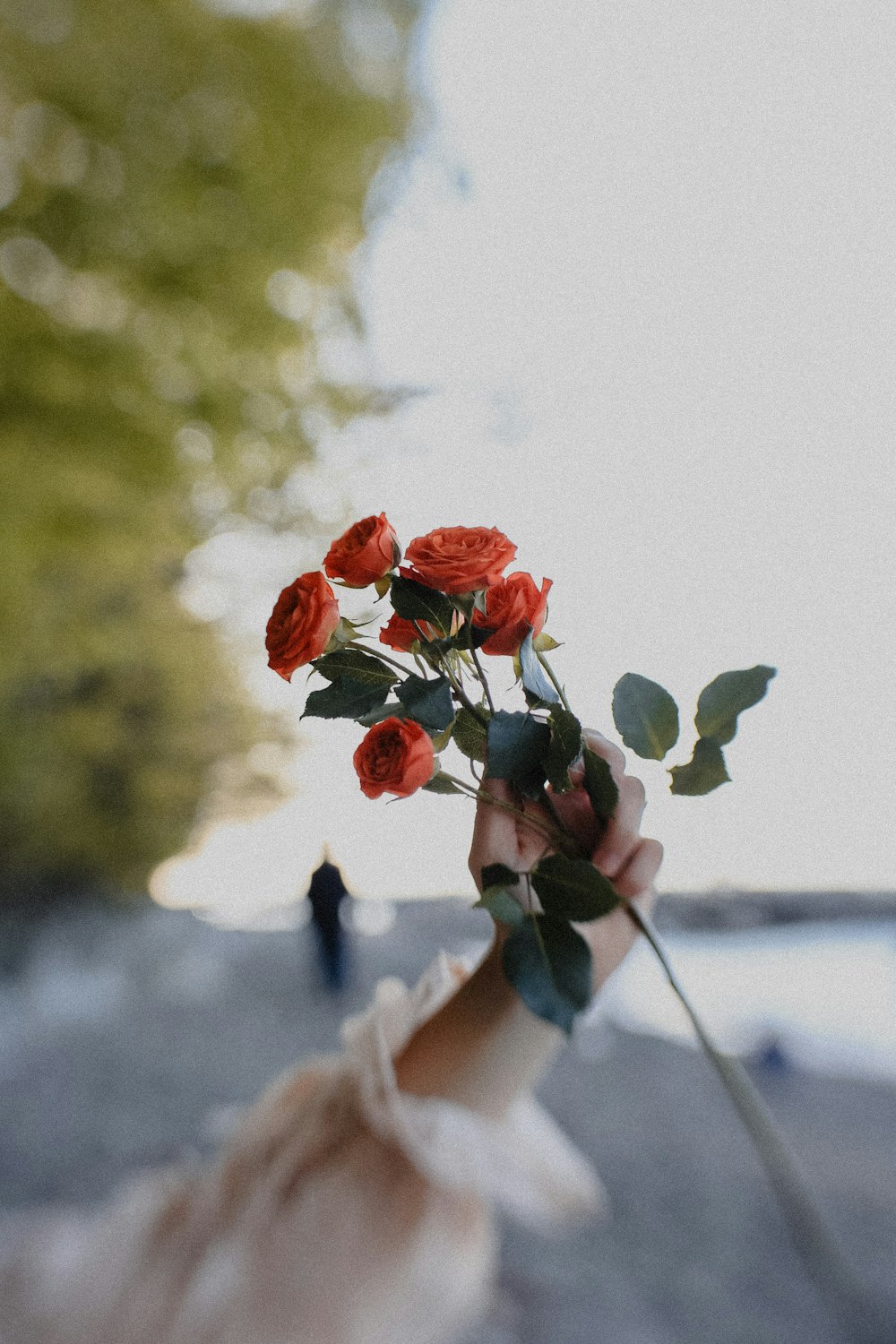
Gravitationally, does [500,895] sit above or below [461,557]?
below

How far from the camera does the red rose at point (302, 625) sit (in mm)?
330

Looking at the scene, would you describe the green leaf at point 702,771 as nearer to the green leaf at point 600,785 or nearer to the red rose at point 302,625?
the green leaf at point 600,785

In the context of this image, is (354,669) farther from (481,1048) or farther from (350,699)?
(481,1048)

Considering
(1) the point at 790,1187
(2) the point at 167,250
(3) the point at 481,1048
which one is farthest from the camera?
(2) the point at 167,250

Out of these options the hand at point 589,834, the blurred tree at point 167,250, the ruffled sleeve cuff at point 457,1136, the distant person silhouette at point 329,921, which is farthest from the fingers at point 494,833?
the distant person silhouette at point 329,921

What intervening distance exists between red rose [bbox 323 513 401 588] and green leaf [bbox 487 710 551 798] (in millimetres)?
70

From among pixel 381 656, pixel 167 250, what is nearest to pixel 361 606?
pixel 381 656

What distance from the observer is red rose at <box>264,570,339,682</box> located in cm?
33

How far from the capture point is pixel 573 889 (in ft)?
1.01

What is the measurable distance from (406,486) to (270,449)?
64.3 inches

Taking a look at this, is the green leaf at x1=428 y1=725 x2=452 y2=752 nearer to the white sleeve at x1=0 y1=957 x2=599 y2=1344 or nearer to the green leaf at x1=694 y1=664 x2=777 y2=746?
the green leaf at x1=694 y1=664 x2=777 y2=746

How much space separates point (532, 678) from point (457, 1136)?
259mm

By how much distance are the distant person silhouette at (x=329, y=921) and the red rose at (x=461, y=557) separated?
252 cm

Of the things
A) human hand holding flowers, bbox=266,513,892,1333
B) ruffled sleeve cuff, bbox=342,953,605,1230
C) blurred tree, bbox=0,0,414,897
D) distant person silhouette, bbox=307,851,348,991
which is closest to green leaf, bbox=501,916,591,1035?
human hand holding flowers, bbox=266,513,892,1333
